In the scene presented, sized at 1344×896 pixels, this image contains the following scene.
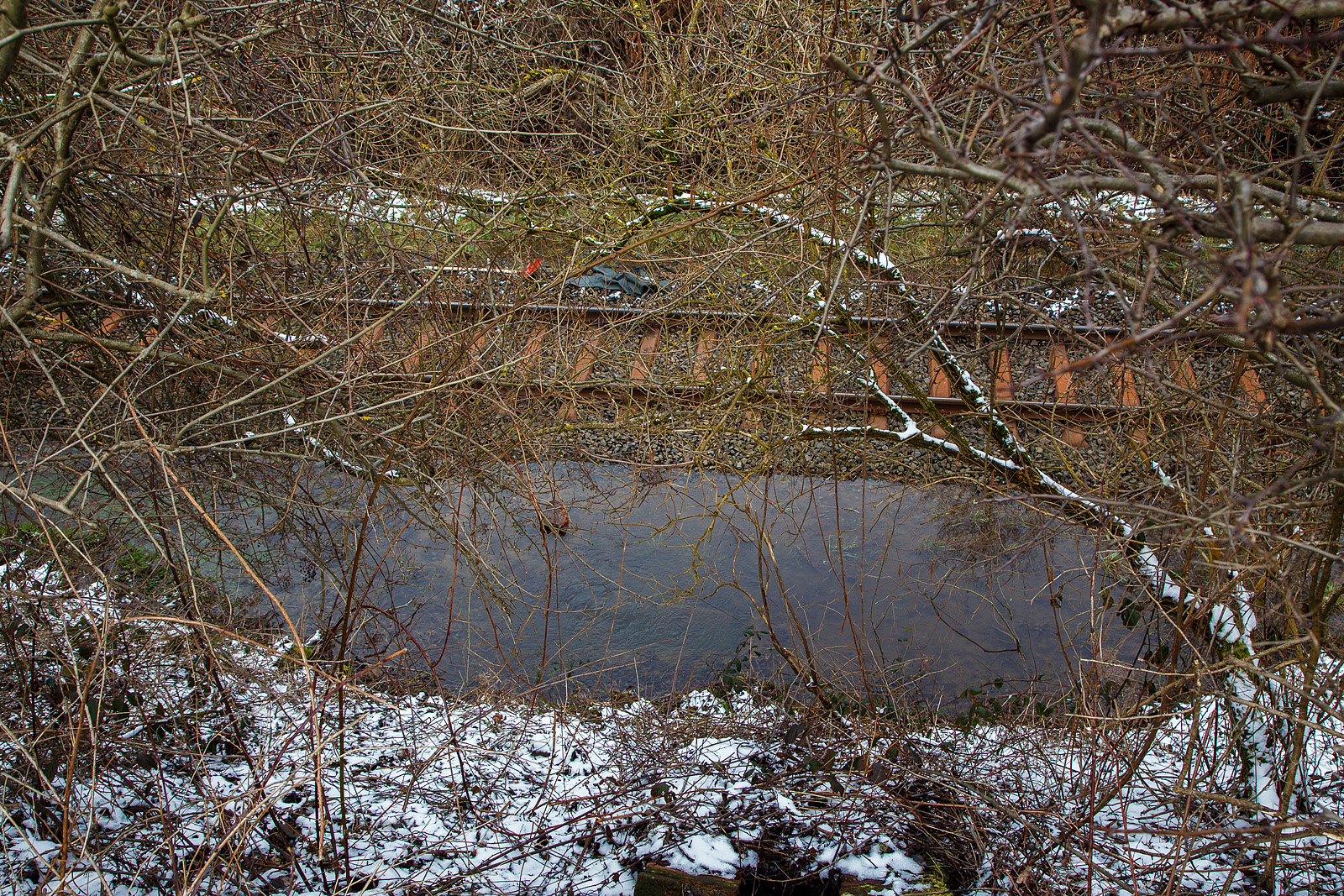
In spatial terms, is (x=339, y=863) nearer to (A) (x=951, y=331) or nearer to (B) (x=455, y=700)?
(B) (x=455, y=700)

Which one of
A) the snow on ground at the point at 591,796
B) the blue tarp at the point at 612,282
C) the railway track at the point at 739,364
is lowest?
the snow on ground at the point at 591,796

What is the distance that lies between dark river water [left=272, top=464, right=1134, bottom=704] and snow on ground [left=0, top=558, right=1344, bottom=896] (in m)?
1.21

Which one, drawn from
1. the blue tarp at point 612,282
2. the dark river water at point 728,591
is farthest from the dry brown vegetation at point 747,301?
the blue tarp at point 612,282

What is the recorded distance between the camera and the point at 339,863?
377 centimetres

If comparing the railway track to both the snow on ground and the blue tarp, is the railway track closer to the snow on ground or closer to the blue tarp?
the blue tarp

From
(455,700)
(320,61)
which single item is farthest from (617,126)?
(455,700)

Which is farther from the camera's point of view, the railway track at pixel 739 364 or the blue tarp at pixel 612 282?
the blue tarp at pixel 612 282

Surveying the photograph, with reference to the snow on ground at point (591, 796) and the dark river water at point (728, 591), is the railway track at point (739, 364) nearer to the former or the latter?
the dark river water at point (728, 591)

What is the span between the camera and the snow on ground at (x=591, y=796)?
3398 mm

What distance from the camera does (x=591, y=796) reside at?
389 cm

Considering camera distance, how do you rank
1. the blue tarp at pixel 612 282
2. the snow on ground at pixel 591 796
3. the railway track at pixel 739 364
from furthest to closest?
the blue tarp at pixel 612 282 → the railway track at pixel 739 364 → the snow on ground at pixel 591 796

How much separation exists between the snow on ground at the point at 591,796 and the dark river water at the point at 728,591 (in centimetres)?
121

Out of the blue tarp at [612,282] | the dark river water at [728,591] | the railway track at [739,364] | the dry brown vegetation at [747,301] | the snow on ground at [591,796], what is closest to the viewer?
the dry brown vegetation at [747,301]

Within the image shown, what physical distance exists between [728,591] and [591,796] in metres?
3.44
